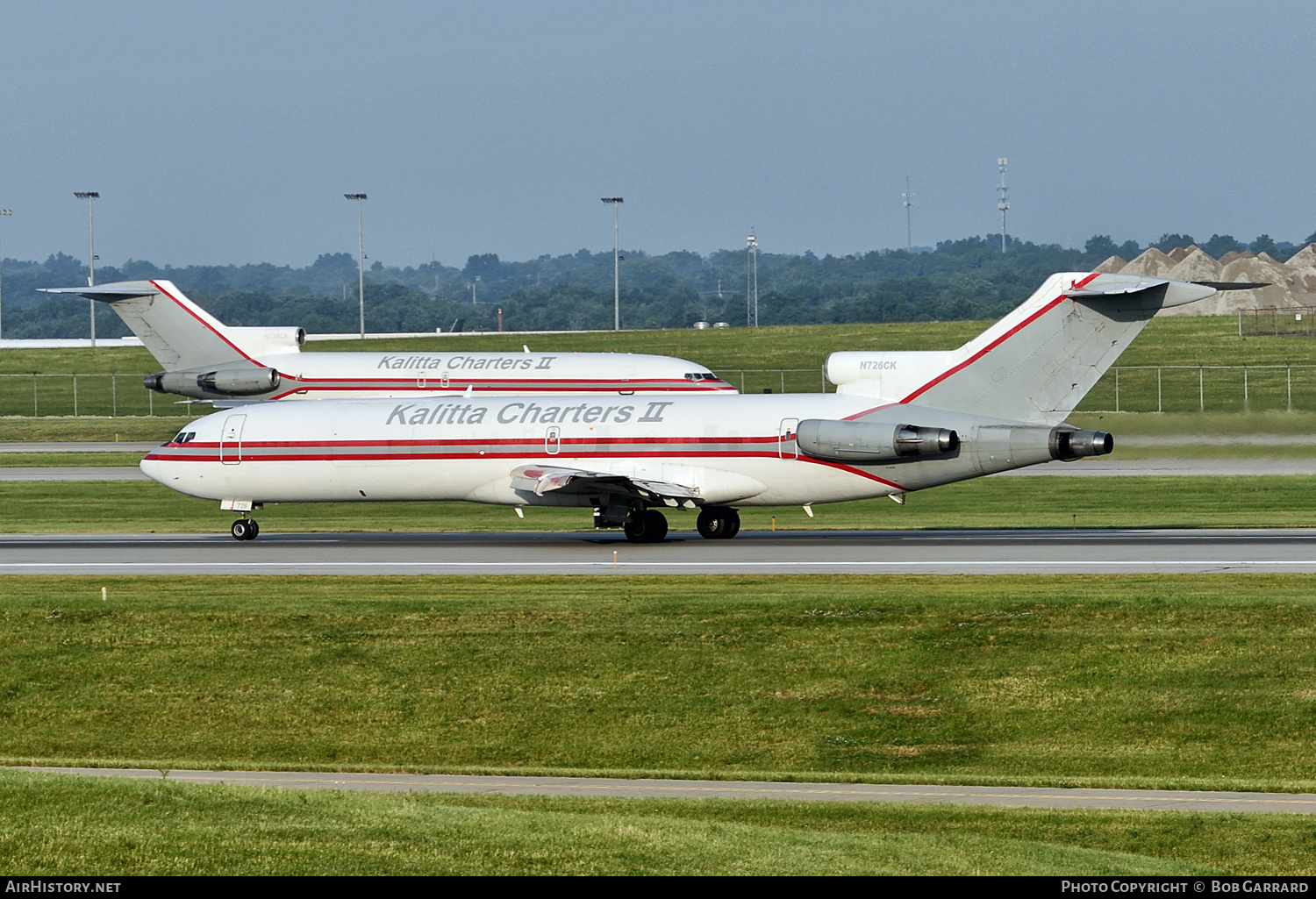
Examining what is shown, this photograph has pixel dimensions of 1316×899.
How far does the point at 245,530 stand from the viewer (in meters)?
40.2

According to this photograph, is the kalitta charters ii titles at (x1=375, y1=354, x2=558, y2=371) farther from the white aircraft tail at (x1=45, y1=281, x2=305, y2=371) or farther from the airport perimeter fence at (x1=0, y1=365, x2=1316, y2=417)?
the airport perimeter fence at (x1=0, y1=365, x2=1316, y2=417)

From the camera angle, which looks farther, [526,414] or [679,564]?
[526,414]

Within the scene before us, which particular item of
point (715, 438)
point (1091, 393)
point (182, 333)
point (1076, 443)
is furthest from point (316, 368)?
point (1091, 393)

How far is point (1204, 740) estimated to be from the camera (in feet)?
65.0

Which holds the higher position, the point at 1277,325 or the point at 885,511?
the point at 1277,325

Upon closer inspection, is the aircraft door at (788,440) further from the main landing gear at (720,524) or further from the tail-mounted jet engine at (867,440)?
the main landing gear at (720,524)

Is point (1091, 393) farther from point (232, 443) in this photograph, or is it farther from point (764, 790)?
point (764, 790)

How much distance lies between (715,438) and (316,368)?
89.9ft

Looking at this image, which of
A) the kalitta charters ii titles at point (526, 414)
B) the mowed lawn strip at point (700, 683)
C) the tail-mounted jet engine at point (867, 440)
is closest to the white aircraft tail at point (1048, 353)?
the tail-mounted jet engine at point (867, 440)

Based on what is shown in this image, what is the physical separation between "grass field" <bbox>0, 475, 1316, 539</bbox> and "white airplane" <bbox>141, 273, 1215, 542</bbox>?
11.9 feet

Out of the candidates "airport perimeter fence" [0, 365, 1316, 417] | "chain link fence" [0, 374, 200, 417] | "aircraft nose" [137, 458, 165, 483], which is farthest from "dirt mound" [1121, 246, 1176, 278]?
"aircraft nose" [137, 458, 165, 483]

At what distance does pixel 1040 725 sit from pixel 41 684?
14407mm

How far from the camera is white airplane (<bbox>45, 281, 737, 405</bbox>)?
57.6 meters

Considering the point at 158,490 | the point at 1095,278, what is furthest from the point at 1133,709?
the point at 158,490
